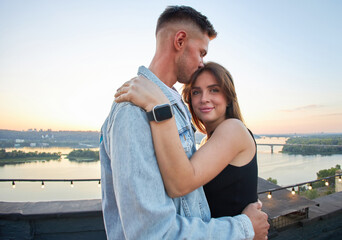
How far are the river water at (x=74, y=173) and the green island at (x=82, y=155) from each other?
0.82 metres

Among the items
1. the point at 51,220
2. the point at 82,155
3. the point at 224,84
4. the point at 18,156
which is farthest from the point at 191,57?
the point at 82,155

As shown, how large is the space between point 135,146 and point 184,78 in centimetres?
64

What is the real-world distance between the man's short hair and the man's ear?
0.10 metres

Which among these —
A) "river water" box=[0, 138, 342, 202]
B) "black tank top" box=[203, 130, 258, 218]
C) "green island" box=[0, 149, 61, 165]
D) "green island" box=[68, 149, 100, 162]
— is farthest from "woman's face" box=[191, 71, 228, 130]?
"green island" box=[68, 149, 100, 162]

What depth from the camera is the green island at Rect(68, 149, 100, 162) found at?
18.1m

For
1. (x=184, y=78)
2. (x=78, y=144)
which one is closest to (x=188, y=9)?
(x=184, y=78)

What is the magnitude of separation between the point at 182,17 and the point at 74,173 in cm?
2427

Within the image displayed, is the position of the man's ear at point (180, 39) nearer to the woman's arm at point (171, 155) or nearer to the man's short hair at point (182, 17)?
the man's short hair at point (182, 17)

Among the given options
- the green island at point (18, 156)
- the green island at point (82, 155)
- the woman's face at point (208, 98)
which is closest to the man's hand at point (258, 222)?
the woman's face at point (208, 98)

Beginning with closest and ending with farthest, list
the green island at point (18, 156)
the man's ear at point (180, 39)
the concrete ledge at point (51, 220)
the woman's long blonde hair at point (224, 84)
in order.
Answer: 1. the man's ear at point (180, 39)
2. the woman's long blonde hair at point (224, 84)
3. the concrete ledge at point (51, 220)
4. the green island at point (18, 156)

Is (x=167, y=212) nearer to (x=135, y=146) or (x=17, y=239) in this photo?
(x=135, y=146)

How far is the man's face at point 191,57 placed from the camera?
1.08 metres

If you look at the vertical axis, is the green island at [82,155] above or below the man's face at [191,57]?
below

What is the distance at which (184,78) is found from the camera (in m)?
1.16
